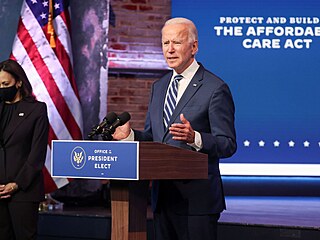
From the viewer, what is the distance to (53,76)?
5953 millimetres

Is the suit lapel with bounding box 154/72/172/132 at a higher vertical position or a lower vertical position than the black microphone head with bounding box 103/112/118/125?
higher

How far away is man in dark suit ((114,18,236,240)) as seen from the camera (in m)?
2.88

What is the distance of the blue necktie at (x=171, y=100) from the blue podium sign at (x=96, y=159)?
0.51m

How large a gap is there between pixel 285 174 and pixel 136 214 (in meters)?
4.42

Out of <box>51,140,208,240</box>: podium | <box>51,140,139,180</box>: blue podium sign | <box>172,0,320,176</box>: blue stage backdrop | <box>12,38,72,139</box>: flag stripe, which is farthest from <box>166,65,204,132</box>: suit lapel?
<box>172,0,320,176</box>: blue stage backdrop

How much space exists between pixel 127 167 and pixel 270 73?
4.67m

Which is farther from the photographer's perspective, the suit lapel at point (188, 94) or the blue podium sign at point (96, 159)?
the suit lapel at point (188, 94)

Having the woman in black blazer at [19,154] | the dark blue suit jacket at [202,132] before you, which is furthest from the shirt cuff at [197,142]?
the woman in black blazer at [19,154]

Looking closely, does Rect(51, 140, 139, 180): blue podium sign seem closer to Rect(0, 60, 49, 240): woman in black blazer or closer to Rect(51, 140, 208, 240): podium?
Rect(51, 140, 208, 240): podium

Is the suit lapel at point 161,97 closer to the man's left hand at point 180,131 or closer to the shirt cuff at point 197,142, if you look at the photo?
the shirt cuff at point 197,142

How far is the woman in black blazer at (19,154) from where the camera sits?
153 inches

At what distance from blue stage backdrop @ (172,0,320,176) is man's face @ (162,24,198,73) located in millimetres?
3975

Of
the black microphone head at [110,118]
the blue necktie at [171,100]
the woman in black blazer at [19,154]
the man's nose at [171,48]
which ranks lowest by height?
the woman in black blazer at [19,154]

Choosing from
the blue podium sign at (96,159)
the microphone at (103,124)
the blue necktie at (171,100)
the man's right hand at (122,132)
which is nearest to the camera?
the blue podium sign at (96,159)
